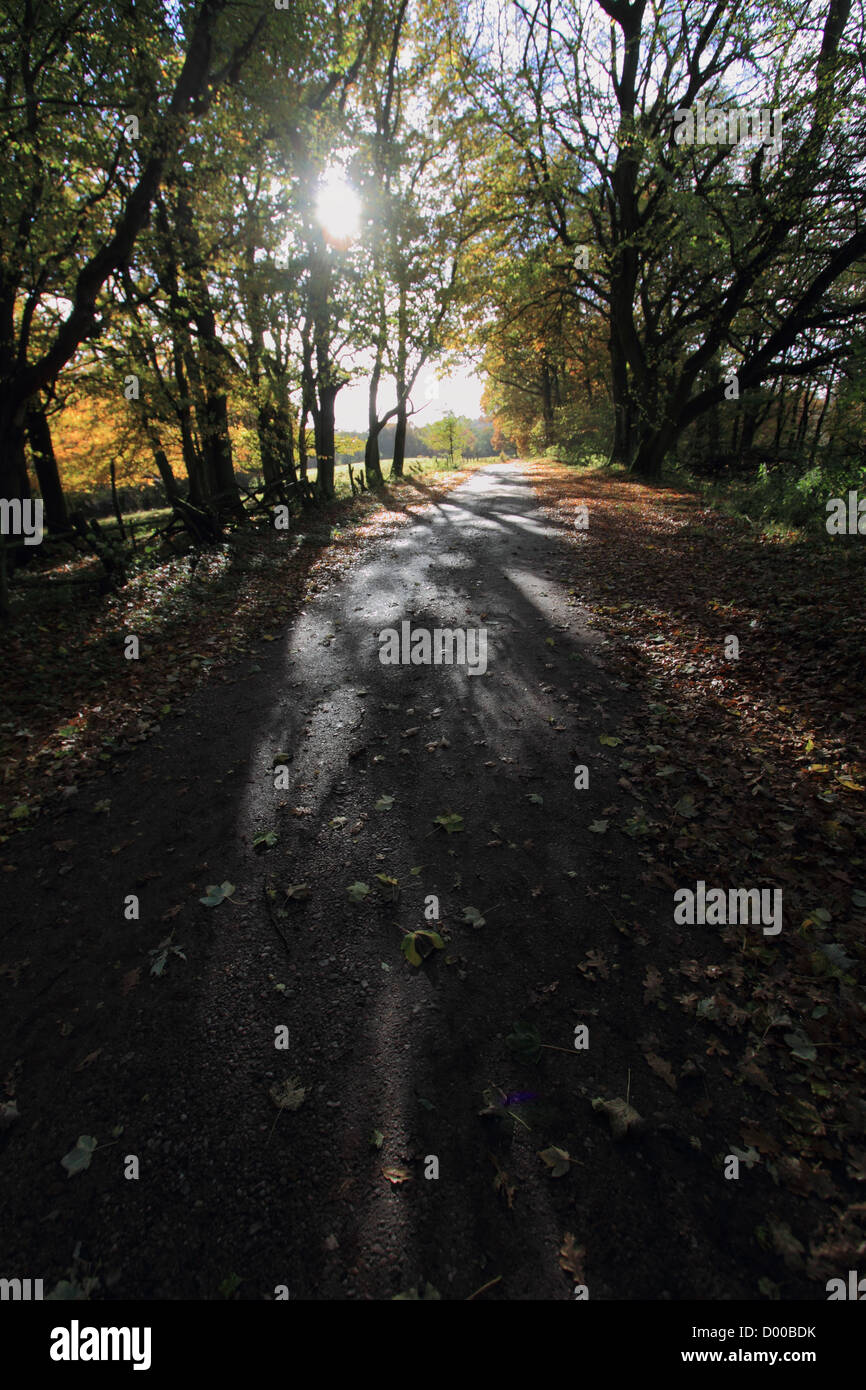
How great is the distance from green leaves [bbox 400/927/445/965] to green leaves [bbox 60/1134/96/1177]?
1868 mm

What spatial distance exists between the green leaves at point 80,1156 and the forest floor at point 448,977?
2 centimetres

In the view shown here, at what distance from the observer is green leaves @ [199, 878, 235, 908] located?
4.16 m

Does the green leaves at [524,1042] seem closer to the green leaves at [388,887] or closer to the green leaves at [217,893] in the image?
the green leaves at [388,887]

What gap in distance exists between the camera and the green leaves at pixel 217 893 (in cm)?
416

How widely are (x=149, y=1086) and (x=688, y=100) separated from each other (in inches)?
1069

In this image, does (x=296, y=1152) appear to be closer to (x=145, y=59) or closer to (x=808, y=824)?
(x=808, y=824)

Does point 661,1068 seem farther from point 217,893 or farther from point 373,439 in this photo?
point 373,439

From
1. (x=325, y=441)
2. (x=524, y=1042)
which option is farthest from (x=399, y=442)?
(x=524, y=1042)

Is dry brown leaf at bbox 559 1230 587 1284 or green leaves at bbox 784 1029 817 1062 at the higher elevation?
green leaves at bbox 784 1029 817 1062

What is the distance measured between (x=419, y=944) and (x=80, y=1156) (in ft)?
6.67

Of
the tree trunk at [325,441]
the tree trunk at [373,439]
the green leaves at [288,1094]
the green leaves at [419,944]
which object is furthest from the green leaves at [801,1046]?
the tree trunk at [373,439]

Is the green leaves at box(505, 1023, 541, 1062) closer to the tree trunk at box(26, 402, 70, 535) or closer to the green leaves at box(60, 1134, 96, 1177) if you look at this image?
the green leaves at box(60, 1134, 96, 1177)

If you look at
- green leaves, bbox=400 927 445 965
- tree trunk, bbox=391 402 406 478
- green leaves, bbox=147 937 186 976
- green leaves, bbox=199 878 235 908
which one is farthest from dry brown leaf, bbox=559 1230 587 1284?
tree trunk, bbox=391 402 406 478

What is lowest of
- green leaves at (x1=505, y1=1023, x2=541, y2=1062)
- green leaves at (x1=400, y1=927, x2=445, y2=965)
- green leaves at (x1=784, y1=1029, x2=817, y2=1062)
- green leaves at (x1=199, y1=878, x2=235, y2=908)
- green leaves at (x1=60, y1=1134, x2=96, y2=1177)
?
green leaves at (x1=60, y1=1134, x2=96, y2=1177)
